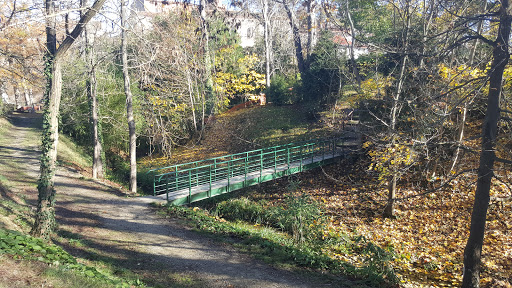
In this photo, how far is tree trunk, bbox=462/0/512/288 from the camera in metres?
7.56

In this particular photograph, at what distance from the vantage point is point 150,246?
905 cm

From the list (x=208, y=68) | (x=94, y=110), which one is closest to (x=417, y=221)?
(x=94, y=110)

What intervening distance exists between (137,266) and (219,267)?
6.13 ft

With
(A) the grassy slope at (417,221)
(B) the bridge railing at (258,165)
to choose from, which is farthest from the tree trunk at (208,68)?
(A) the grassy slope at (417,221)

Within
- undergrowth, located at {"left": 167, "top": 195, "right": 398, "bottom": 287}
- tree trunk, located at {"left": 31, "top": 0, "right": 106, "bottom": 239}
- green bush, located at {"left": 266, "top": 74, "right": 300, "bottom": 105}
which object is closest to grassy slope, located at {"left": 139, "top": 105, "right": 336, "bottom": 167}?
green bush, located at {"left": 266, "top": 74, "right": 300, "bottom": 105}

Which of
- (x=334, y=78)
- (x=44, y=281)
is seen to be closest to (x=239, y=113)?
(x=334, y=78)

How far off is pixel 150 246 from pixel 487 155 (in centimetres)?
869

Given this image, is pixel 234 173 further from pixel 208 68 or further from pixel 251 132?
pixel 208 68

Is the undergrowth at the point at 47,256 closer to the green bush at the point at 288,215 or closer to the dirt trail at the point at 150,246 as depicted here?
the dirt trail at the point at 150,246

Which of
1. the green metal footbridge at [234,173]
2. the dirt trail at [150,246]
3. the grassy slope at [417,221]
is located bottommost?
the grassy slope at [417,221]

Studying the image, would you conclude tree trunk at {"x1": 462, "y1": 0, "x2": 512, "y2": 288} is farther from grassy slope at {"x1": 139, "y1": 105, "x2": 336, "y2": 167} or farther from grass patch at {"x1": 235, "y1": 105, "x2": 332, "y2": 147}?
grass patch at {"x1": 235, "y1": 105, "x2": 332, "y2": 147}

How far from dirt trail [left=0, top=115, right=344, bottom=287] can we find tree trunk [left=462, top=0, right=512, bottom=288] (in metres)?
3.62

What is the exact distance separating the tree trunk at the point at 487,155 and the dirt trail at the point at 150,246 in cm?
362

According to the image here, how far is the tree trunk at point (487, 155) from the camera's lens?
24.8ft
